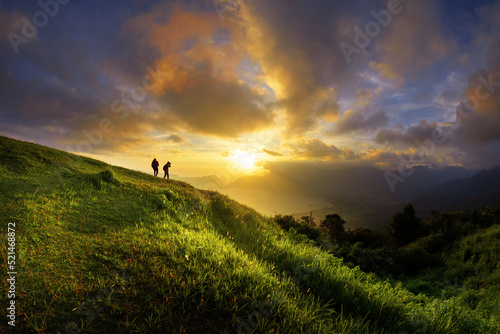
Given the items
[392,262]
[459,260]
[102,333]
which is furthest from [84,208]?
[459,260]

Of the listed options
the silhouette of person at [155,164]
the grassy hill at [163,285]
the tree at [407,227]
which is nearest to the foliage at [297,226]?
the grassy hill at [163,285]

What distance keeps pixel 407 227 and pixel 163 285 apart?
201 feet

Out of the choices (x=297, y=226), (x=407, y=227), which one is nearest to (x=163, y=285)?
(x=297, y=226)

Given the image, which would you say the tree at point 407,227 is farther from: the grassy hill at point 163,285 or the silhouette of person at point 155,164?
the grassy hill at point 163,285

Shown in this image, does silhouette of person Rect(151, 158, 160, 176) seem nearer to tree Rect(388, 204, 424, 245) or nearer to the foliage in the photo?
the foliage

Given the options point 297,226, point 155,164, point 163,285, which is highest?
point 155,164

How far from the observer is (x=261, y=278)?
16.7ft

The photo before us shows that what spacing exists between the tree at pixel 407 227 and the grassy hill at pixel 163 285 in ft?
177

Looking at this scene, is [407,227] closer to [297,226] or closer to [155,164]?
[297,226]

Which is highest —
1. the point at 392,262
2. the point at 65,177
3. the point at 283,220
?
the point at 65,177

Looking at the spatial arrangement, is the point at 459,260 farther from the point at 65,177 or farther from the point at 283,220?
the point at 65,177

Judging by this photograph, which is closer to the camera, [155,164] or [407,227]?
[155,164]

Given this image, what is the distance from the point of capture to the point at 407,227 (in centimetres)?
5119

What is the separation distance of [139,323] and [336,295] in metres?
4.65
